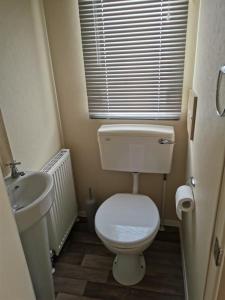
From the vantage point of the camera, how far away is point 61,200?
1.74 meters

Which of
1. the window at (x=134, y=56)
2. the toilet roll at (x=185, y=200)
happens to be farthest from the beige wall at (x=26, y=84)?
the toilet roll at (x=185, y=200)

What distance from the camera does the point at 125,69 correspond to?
162 centimetres

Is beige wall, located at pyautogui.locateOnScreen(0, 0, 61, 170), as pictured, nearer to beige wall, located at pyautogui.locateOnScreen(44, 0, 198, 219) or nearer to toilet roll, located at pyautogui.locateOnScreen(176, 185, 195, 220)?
beige wall, located at pyautogui.locateOnScreen(44, 0, 198, 219)

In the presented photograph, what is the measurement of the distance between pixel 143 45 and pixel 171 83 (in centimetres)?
32

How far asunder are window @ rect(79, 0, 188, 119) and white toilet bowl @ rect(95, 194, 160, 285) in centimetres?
66

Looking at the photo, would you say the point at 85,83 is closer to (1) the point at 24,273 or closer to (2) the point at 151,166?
(2) the point at 151,166

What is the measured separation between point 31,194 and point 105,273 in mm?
835

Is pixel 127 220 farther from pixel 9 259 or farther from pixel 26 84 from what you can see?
pixel 26 84

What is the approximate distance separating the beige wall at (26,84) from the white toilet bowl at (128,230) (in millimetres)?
609

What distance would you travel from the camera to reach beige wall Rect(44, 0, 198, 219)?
157cm

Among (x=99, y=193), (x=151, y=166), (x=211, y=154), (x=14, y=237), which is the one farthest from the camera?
(x=99, y=193)

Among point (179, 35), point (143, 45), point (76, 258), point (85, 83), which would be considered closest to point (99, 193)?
point (76, 258)

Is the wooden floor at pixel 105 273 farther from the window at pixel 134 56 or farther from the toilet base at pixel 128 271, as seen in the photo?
the window at pixel 134 56

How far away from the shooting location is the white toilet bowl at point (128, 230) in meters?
1.35
